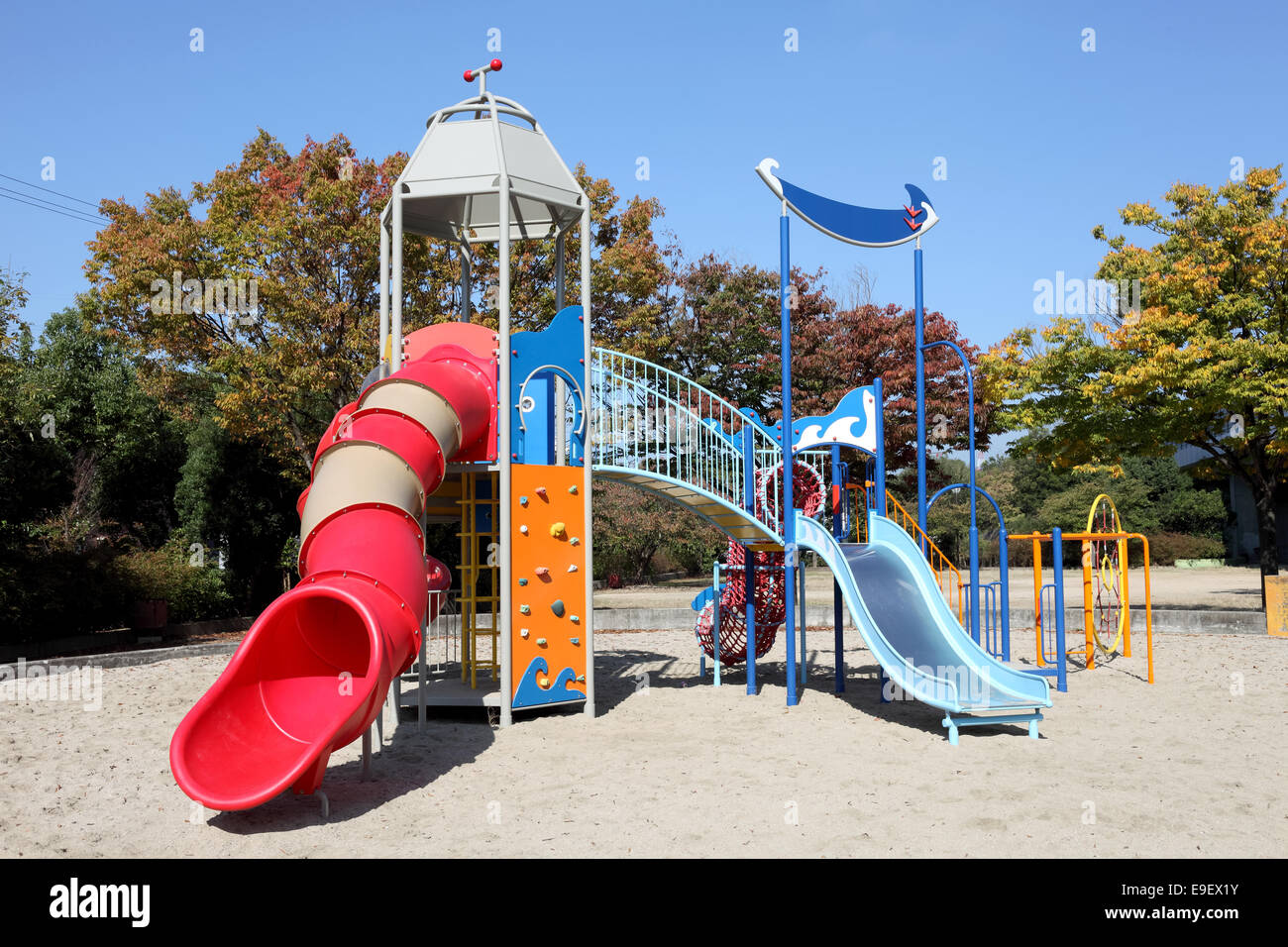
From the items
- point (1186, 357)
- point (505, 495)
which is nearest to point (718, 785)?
point (505, 495)

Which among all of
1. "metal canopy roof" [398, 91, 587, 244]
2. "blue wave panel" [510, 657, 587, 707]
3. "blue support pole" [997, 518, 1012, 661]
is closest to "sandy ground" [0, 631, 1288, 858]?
"blue wave panel" [510, 657, 587, 707]

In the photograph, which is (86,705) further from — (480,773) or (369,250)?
(369,250)

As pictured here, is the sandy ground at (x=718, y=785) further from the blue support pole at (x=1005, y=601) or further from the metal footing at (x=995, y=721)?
the blue support pole at (x=1005, y=601)

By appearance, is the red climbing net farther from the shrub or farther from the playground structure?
the shrub

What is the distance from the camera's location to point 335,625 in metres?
7.70

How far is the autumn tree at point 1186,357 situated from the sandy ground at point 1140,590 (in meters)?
3.77

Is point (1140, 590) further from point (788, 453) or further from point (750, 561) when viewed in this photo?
point (788, 453)

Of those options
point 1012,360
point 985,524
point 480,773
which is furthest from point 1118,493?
point 480,773

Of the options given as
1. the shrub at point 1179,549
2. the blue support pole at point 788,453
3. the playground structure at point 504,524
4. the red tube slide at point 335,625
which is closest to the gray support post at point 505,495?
the playground structure at point 504,524

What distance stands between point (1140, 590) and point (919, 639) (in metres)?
19.3

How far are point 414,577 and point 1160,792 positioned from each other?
5.29 metres

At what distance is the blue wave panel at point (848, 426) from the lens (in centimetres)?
1106

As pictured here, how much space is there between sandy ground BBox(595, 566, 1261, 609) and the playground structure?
12406 mm

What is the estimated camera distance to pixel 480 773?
25.2ft
